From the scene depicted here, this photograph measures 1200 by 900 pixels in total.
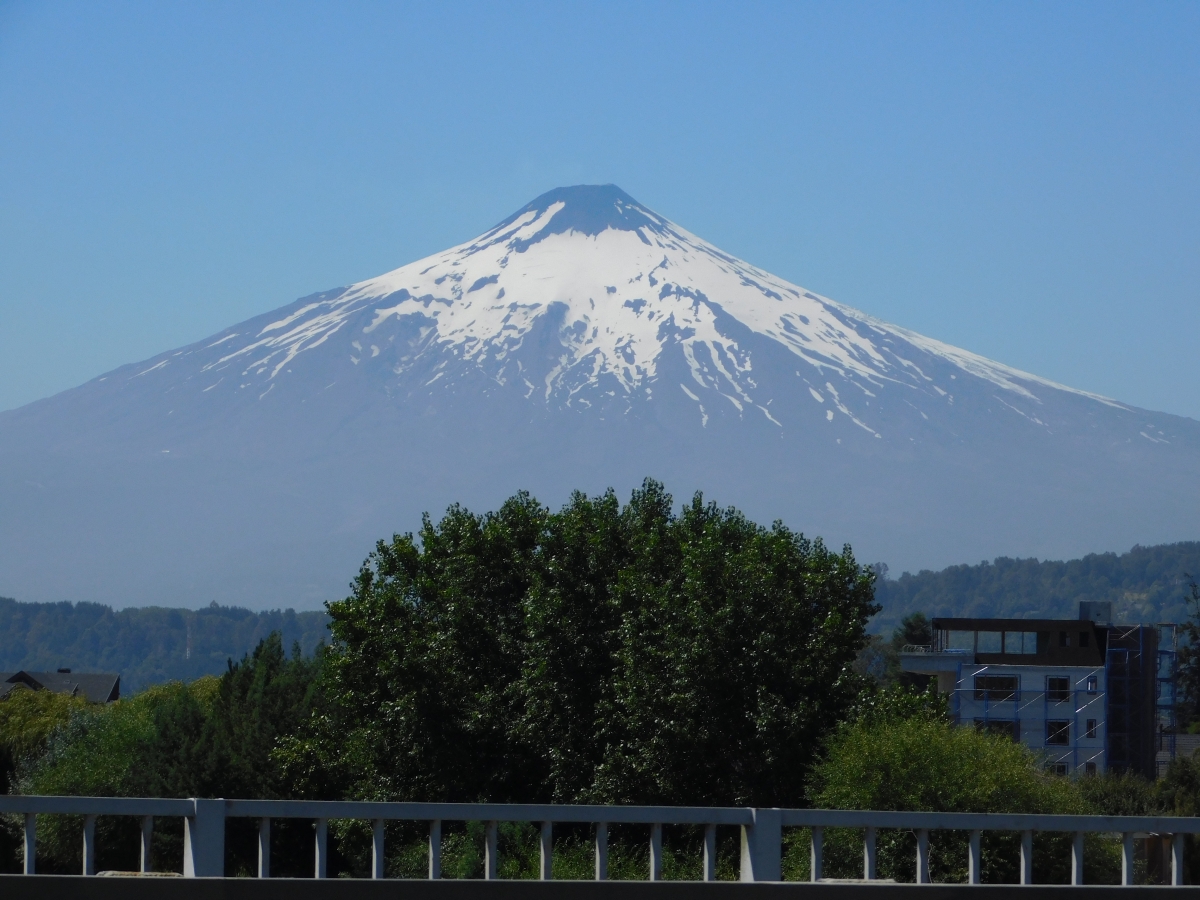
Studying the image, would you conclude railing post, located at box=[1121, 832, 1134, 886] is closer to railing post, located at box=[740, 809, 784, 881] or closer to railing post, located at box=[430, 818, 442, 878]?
railing post, located at box=[740, 809, 784, 881]

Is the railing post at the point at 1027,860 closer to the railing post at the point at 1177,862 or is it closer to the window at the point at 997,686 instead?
the railing post at the point at 1177,862

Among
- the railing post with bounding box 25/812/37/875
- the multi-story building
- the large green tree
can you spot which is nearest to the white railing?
the railing post with bounding box 25/812/37/875

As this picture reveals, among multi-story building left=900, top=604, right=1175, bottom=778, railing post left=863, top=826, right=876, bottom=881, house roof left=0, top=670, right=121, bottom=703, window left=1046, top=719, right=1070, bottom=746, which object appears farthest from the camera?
house roof left=0, top=670, right=121, bottom=703

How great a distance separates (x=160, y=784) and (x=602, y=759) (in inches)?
865

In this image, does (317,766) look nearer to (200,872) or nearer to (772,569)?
(772,569)

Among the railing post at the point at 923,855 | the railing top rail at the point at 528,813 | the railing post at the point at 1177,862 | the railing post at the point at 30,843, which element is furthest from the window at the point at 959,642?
the railing post at the point at 30,843

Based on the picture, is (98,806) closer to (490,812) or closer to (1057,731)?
(490,812)

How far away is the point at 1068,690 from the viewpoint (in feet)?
249

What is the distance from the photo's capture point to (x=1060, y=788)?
27.0 metres

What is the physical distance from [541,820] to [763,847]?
5.17ft

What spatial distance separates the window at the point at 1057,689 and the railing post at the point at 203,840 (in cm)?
6959

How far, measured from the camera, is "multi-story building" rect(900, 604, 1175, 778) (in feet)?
245

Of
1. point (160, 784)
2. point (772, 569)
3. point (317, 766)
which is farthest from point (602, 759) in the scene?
point (160, 784)

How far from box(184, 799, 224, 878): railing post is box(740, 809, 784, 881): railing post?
363cm
